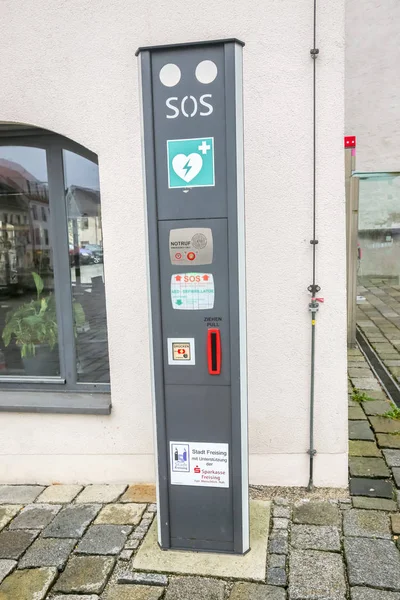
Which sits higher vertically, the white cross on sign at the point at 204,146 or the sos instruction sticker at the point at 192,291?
the white cross on sign at the point at 204,146

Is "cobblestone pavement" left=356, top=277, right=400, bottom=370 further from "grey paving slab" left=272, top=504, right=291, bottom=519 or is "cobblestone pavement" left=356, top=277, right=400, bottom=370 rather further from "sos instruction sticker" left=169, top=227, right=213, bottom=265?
"sos instruction sticker" left=169, top=227, right=213, bottom=265

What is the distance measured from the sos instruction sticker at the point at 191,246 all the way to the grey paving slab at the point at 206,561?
174 centimetres

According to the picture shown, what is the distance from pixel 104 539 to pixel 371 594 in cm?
160

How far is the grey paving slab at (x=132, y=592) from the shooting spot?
8.44 ft

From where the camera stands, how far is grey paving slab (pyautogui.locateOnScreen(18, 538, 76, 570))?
2858mm

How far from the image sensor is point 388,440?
→ 4250mm

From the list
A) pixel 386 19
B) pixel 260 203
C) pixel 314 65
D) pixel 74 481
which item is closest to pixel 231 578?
pixel 74 481

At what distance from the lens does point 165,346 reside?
8.98 ft

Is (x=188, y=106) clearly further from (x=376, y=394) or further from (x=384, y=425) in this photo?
(x=376, y=394)

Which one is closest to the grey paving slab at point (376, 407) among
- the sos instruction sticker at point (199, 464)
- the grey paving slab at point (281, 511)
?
the grey paving slab at point (281, 511)

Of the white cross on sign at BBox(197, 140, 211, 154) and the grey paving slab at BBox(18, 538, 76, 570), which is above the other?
the white cross on sign at BBox(197, 140, 211, 154)

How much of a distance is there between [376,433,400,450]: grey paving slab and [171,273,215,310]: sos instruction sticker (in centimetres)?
248

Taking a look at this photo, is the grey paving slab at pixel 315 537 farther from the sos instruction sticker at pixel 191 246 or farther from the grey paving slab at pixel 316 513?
the sos instruction sticker at pixel 191 246

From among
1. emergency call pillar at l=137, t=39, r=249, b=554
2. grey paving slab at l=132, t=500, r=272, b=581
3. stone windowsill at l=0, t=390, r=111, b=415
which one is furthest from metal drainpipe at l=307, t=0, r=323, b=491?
stone windowsill at l=0, t=390, r=111, b=415
